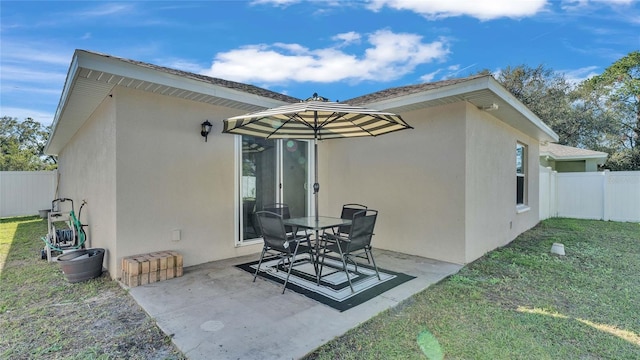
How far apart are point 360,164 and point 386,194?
844 mm

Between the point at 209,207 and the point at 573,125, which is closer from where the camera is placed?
the point at 209,207

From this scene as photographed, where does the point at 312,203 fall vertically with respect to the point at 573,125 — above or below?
below

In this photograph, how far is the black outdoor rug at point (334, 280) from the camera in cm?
340

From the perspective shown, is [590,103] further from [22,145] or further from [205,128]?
[22,145]

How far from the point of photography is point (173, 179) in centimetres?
448

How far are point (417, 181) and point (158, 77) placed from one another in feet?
14.1

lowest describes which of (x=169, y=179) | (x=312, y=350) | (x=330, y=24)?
(x=312, y=350)

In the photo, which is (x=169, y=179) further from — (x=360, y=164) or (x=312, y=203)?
(x=360, y=164)

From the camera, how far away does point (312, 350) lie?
237 cm

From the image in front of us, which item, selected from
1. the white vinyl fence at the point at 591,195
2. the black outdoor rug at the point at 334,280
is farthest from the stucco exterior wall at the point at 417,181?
the white vinyl fence at the point at 591,195

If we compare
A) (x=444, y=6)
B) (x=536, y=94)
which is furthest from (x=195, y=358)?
(x=536, y=94)

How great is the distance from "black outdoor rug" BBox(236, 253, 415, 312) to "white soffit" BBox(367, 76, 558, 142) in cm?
272

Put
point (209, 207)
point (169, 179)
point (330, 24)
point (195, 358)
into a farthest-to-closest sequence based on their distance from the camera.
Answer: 1. point (330, 24)
2. point (209, 207)
3. point (169, 179)
4. point (195, 358)

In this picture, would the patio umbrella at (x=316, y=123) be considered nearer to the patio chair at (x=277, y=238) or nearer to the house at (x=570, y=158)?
the patio chair at (x=277, y=238)
